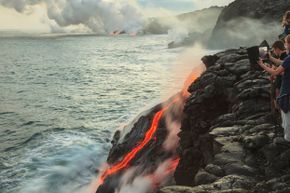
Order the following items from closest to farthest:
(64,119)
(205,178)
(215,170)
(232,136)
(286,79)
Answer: (286,79), (205,178), (215,170), (232,136), (64,119)

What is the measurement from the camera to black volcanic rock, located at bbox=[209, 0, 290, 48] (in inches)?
2437

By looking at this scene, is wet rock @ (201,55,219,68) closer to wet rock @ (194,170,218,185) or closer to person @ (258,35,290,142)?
person @ (258,35,290,142)

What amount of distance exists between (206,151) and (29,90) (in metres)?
43.7

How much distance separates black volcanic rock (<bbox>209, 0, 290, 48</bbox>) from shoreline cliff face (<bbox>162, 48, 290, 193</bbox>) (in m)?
39.6

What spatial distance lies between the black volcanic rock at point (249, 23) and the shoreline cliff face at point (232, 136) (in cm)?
3957

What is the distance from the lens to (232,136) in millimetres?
13641

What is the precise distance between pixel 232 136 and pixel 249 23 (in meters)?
60.4

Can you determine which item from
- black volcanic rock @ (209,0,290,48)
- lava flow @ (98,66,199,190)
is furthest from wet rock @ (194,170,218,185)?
black volcanic rock @ (209,0,290,48)

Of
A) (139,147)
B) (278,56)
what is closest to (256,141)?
(278,56)

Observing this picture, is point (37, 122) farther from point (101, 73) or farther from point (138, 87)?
point (101, 73)

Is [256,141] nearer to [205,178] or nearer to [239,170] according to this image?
[239,170]

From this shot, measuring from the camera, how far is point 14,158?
27016 mm

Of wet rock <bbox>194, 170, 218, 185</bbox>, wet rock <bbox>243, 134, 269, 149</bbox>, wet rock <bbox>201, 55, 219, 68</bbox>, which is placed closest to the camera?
wet rock <bbox>194, 170, 218, 185</bbox>

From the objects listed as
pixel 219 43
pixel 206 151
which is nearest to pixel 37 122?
pixel 206 151
